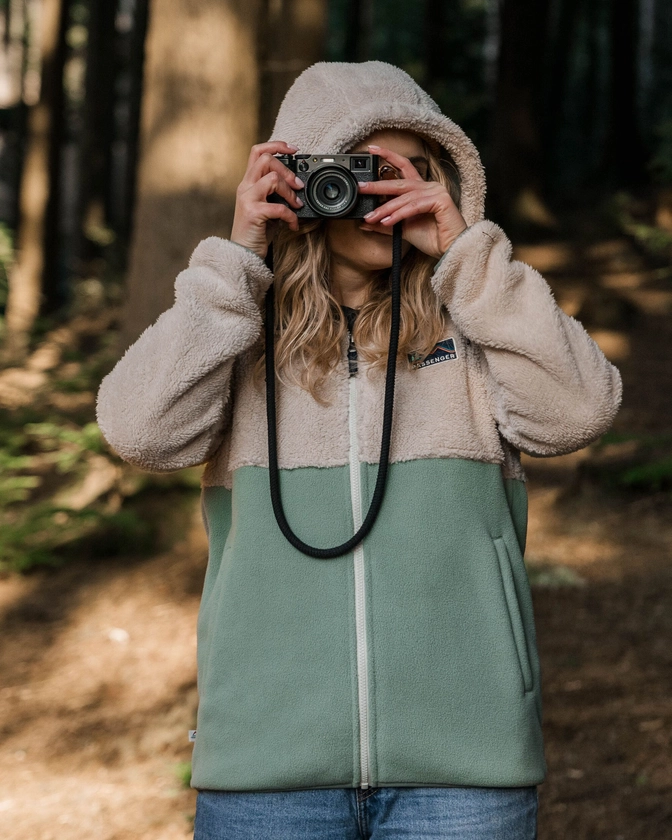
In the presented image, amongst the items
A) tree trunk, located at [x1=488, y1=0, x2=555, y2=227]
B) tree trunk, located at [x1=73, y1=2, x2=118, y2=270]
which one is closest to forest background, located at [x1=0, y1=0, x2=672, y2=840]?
tree trunk, located at [x1=488, y1=0, x2=555, y2=227]

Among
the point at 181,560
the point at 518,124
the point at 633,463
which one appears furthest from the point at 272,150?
the point at 518,124

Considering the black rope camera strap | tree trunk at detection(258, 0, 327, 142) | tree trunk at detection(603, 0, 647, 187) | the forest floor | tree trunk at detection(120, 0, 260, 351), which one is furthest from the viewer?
tree trunk at detection(603, 0, 647, 187)

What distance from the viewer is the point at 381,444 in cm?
197

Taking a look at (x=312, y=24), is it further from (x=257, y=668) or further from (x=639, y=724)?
(x=257, y=668)

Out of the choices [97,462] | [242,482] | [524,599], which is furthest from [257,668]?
[97,462]

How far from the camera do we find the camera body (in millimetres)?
2035

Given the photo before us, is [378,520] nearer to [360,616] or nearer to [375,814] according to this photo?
[360,616]

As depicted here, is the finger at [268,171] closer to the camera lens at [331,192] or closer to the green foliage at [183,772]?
the camera lens at [331,192]

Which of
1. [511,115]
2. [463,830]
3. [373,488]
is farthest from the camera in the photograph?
[511,115]

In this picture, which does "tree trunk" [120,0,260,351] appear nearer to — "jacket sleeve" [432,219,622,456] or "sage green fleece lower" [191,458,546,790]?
"jacket sleeve" [432,219,622,456]

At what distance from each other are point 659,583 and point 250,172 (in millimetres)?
4580

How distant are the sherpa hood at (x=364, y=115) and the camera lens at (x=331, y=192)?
0.15m

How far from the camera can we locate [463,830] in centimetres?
178

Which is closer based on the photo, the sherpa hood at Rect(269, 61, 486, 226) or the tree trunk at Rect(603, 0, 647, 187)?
the sherpa hood at Rect(269, 61, 486, 226)
